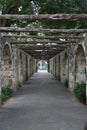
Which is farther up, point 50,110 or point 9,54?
point 9,54

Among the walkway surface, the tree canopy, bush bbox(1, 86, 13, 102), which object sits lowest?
bush bbox(1, 86, 13, 102)

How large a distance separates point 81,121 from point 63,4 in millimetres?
5869

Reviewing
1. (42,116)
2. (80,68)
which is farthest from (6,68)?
(42,116)

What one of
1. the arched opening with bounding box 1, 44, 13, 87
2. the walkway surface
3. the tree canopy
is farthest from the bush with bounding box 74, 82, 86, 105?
the arched opening with bounding box 1, 44, 13, 87

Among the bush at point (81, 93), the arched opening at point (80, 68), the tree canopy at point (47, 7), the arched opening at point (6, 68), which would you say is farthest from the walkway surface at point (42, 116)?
the tree canopy at point (47, 7)

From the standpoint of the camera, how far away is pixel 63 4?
13.0 m

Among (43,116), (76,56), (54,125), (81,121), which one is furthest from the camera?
(76,56)

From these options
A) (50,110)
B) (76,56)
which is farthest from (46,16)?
(76,56)

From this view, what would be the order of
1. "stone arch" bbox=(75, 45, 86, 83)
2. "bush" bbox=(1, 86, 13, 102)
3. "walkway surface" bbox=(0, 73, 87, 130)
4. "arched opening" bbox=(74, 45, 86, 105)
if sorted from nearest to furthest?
1. "walkway surface" bbox=(0, 73, 87, 130)
2. "bush" bbox=(1, 86, 13, 102)
3. "arched opening" bbox=(74, 45, 86, 105)
4. "stone arch" bbox=(75, 45, 86, 83)

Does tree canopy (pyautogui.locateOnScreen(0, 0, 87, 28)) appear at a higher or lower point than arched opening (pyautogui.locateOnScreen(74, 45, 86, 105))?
higher

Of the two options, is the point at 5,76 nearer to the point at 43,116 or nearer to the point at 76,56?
the point at 76,56

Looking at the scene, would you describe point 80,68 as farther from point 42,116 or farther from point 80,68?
point 42,116

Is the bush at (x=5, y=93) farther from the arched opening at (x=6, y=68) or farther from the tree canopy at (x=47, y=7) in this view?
the tree canopy at (x=47, y=7)

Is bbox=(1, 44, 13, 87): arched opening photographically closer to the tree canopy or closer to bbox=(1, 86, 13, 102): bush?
bbox=(1, 86, 13, 102): bush
